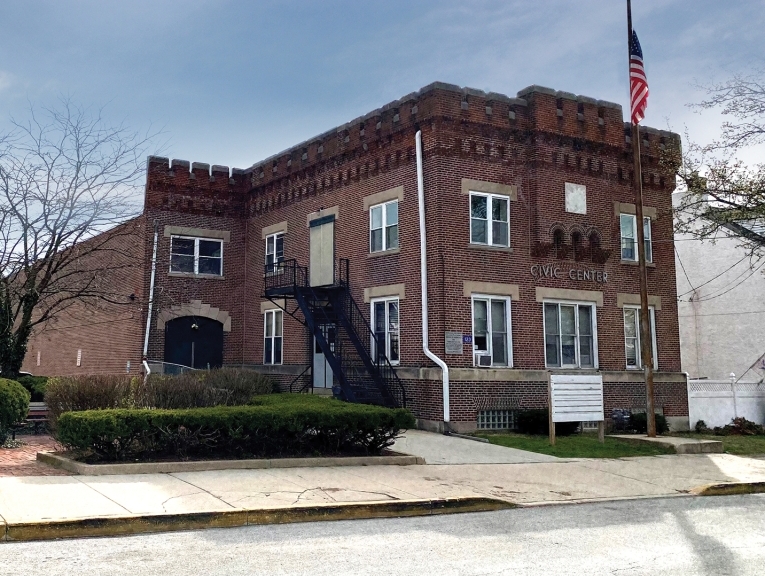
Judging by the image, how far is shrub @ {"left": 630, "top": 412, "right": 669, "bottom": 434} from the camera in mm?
22359

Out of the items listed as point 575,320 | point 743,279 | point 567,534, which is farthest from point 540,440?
point 743,279

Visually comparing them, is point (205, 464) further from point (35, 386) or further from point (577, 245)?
point (577, 245)

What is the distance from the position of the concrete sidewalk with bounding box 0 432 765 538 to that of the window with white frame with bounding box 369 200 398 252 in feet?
28.1

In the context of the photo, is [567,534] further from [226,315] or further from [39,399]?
[226,315]

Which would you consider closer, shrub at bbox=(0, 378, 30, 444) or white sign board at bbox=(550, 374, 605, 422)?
shrub at bbox=(0, 378, 30, 444)

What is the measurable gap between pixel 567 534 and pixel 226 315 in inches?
847

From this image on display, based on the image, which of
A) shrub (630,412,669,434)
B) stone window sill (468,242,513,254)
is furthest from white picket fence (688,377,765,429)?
stone window sill (468,242,513,254)

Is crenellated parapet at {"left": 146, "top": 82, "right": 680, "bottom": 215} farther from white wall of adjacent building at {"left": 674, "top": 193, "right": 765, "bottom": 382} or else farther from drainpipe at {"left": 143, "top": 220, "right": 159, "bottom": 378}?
white wall of adjacent building at {"left": 674, "top": 193, "right": 765, "bottom": 382}

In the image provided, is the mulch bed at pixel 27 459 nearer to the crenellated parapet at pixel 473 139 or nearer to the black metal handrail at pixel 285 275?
the black metal handrail at pixel 285 275

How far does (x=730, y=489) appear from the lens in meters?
13.6

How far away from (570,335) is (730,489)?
32.4ft

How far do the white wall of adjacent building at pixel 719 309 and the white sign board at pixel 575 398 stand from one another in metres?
15.8

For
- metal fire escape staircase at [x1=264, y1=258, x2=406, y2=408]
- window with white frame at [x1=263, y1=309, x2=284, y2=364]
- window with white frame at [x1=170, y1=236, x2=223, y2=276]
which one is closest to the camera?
metal fire escape staircase at [x1=264, y1=258, x2=406, y2=408]

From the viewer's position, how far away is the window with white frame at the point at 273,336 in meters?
27.7
